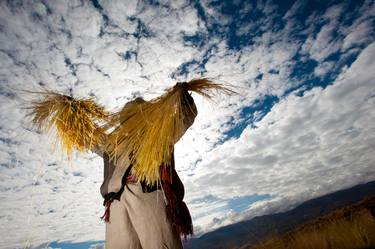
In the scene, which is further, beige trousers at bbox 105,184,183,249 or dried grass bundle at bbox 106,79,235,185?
dried grass bundle at bbox 106,79,235,185

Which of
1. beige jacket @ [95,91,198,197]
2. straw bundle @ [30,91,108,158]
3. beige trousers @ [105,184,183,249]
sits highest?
straw bundle @ [30,91,108,158]

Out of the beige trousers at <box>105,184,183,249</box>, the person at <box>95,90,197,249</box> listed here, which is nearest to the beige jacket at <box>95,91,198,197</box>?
the person at <box>95,90,197,249</box>

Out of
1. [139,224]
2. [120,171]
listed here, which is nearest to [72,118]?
[120,171]

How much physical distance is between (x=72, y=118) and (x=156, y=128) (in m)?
0.83

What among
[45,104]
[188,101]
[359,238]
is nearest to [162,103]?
[188,101]

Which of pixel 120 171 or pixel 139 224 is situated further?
pixel 120 171

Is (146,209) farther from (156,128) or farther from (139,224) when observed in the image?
(156,128)

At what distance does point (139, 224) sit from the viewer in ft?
6.81

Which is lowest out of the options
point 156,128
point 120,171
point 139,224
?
point 139,224

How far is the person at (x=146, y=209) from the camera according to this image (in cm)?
203

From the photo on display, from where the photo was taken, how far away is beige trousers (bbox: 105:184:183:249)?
2.00 meters

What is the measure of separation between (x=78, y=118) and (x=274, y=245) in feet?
18.3

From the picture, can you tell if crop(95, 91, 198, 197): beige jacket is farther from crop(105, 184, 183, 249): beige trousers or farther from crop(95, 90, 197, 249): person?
crop(105, 184, 183, 249): beige trousers

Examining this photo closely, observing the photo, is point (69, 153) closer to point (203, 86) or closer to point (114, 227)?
point (114, 227)
